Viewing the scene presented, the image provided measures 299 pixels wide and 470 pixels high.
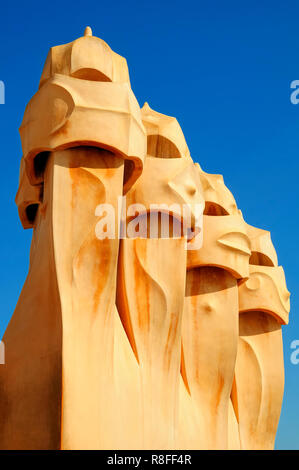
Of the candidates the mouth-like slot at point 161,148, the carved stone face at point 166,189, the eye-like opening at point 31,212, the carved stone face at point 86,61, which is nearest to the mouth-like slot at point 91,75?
the carved stone face at point 86,61

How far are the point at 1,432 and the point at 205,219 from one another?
Result: 4387 mm

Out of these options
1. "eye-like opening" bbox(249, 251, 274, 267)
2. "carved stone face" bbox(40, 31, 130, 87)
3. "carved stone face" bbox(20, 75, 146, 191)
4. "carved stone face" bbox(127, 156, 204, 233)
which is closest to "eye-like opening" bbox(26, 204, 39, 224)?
"carved stone face" bbox(20, 75, 146, 191)

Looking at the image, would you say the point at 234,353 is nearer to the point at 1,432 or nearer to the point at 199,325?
the point at 199,325

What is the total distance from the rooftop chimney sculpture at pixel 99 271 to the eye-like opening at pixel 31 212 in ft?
0.06

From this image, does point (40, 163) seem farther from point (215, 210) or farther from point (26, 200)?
point (215, 210)

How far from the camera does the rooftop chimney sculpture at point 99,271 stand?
20.9ft

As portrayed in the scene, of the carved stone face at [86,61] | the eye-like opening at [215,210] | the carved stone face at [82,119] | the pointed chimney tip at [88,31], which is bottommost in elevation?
the carved stone face at [82,119]

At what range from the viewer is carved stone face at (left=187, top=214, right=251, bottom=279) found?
9273 millimetres

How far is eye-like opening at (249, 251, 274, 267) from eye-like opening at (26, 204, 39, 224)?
15.8 feet

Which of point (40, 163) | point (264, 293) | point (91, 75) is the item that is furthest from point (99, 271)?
point (264, 293)

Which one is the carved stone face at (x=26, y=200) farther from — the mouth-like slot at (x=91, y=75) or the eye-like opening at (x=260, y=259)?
the eye-like opening at (x=260, y=259)

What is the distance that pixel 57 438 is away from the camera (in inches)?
239

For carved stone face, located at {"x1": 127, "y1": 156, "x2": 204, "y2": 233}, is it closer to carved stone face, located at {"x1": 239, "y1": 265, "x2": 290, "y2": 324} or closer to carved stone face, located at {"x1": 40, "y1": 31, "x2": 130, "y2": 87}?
carved stone face, located at {"x1": 40, "y1": 31, "x2": 130, "y2": 87}

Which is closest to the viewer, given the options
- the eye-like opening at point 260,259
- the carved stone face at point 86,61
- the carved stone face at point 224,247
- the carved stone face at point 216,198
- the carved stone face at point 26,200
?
the carved stone face at point 86,61
